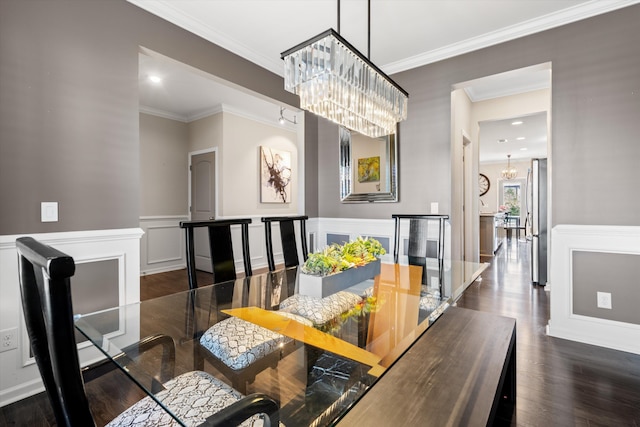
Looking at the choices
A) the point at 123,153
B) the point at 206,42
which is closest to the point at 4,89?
the point at 123,153

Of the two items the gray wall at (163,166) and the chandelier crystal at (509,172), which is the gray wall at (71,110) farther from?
the chandelier crystal at (509,172)

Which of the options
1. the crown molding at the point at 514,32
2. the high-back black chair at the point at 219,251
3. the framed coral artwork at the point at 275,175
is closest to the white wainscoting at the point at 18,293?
the high-back black chair at the point at 219,251

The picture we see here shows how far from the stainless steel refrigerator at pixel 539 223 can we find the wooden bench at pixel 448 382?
2879 mm

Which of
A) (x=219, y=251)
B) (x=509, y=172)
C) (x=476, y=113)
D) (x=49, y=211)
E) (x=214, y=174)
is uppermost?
(x=476, y=113)

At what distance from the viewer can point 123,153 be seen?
224 cm

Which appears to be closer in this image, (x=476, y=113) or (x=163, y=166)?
(x=476, y=113)

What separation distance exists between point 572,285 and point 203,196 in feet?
16.7

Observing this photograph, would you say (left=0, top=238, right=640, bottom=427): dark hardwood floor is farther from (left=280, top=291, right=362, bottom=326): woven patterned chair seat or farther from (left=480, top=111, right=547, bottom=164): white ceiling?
(left=480, top=111, right=547, bottom=164): white ceiling

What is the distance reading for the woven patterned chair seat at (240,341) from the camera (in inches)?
43.4

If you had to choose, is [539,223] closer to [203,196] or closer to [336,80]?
[336,80]

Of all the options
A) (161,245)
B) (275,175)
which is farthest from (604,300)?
(161,245)

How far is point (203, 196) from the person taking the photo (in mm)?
5324

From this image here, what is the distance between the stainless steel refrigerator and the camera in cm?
417

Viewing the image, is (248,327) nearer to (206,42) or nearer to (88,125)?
(88,125)
